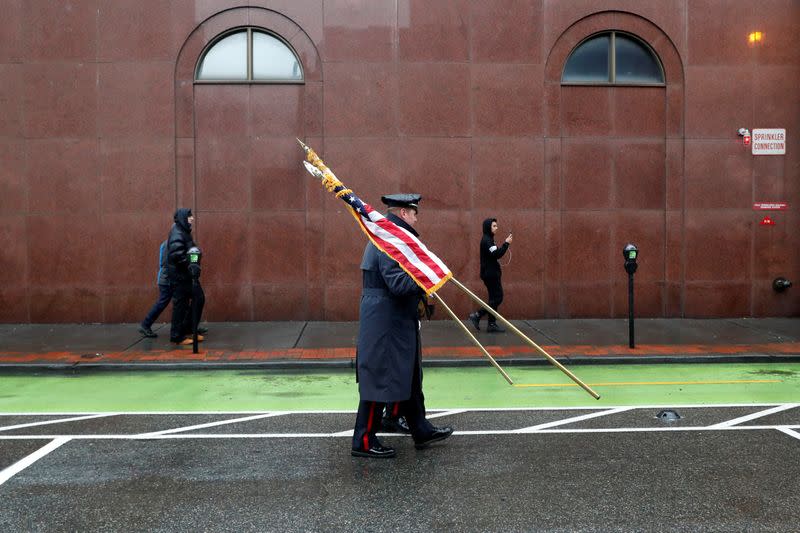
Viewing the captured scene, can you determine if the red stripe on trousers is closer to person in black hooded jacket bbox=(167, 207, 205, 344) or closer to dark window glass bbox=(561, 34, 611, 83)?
person in black hooded jacket bbox=(167, 207, 205, 344)

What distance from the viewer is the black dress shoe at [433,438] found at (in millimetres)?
6168

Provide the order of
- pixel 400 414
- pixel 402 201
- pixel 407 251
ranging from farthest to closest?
pixel 400 414
pixel 402 201
pixel 407 251

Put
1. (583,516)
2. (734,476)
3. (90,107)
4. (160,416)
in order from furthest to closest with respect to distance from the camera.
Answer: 1. (90,107)
2. (160,416)
3. (734,476)
4. (583,516)

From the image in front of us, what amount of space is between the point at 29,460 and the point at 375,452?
8.53 feet

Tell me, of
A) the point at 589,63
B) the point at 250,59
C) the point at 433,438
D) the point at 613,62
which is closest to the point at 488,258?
the point at 589,63

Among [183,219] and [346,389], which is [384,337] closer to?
[346,389]

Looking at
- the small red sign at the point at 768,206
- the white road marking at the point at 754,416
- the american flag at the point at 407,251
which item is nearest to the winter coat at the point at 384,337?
the american flag at the point at 407,251

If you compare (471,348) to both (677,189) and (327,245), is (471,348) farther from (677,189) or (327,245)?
(677,189)

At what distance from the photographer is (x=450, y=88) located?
13.6 metres

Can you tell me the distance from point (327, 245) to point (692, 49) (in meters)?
7.36

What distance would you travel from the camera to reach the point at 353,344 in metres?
11.3

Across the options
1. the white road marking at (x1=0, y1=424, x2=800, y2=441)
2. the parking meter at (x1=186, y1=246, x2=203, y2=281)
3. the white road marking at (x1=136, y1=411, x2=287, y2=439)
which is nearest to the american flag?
the white road marking at (x1=0, y1=424, x2=800, y2=441)

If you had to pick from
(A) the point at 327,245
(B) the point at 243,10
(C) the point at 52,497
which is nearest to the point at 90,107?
(B) the point at 243,10

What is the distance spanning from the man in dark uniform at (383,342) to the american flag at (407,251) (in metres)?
0.09
